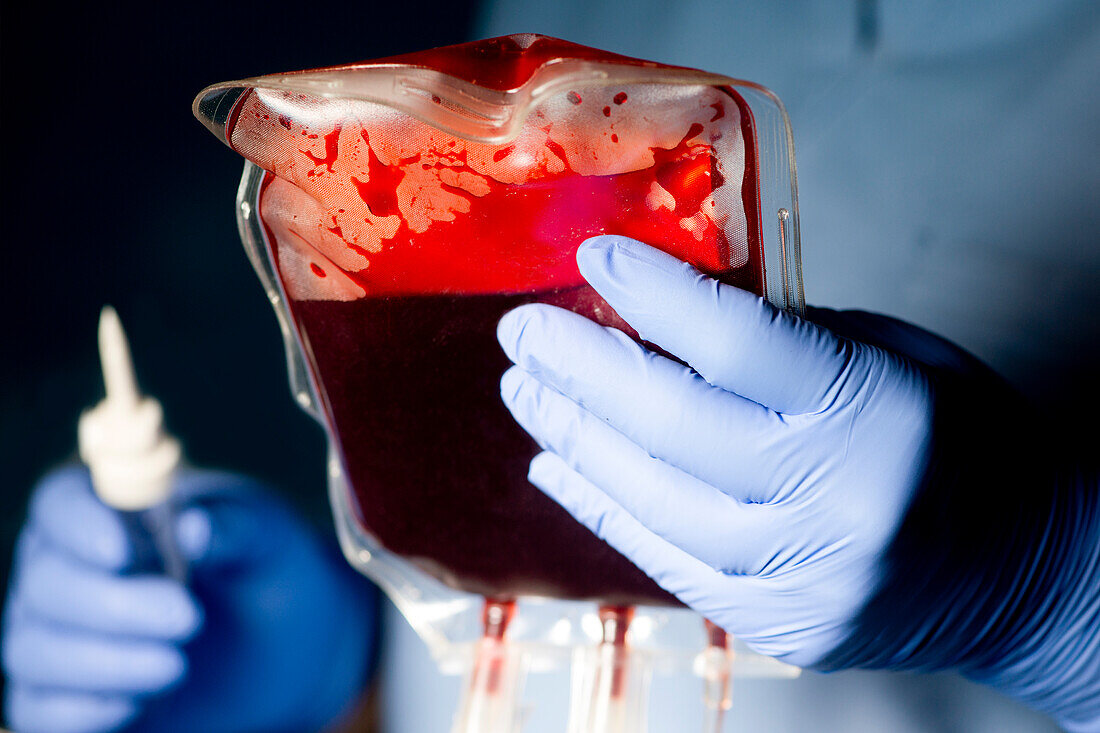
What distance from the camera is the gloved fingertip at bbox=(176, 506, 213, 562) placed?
1428 millimetres

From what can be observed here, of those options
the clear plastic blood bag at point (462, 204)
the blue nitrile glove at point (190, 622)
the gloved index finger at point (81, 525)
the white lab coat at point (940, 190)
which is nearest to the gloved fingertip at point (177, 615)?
the blue nitrile glove at point (190, 622)

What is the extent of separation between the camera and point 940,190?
93cm

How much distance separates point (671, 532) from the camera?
597 millimetres

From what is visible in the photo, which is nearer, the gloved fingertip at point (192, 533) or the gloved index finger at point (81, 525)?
the gloved index finger at point (81, 525)

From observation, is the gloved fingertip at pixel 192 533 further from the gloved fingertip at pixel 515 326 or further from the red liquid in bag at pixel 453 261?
the gloved fingertip at pixel 515 326

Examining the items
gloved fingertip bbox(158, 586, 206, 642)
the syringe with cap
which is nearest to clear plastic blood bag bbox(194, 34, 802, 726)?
the syringe with cap

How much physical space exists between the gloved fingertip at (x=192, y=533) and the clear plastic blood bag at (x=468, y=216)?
1014mm

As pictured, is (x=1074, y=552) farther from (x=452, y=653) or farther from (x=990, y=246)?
(x=452, y=653)

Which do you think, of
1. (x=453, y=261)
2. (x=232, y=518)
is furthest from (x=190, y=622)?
(x=453, y=261)

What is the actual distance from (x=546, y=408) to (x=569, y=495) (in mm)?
95

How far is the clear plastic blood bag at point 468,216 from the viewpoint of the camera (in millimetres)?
438

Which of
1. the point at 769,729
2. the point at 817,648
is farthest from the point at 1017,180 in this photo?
the point at 769,729

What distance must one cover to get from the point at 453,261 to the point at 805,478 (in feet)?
1.20

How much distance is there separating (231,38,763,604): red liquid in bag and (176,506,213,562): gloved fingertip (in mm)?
1016
